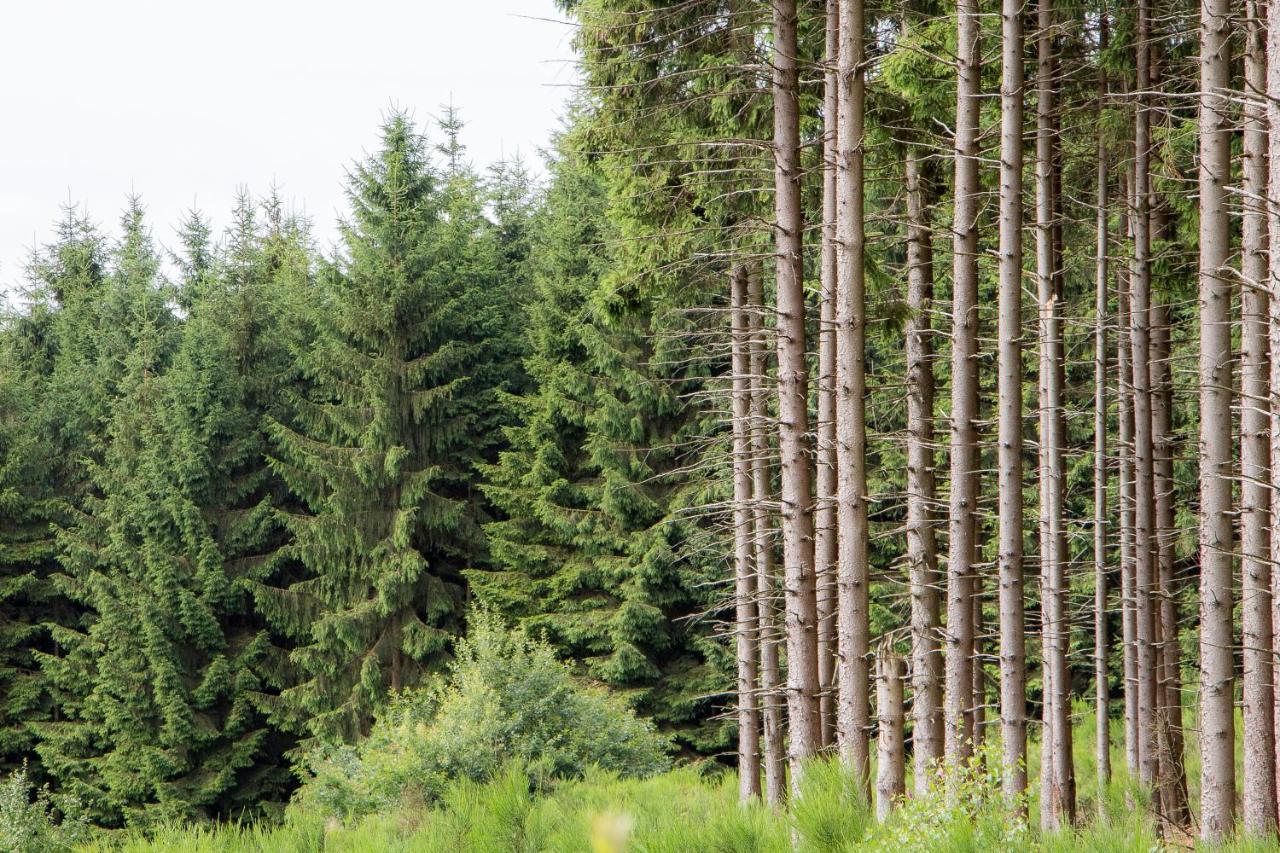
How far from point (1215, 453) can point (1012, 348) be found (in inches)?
65.1

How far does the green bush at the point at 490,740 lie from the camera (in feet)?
39.8

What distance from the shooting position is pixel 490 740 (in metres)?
13.4

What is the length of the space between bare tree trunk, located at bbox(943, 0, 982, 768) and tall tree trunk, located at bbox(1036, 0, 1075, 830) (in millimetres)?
1771

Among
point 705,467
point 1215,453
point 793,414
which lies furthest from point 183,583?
point 1215,453

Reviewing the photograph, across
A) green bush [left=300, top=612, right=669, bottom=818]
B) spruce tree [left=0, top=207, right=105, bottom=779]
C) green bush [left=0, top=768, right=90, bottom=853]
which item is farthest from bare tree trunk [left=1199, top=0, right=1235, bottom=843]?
spruce tree [left=0, top=207, right=105, bottom=779]

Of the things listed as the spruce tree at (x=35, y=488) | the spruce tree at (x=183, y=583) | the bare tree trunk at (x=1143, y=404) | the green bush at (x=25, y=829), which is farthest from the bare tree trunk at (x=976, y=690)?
the spruce tree at (x=35, y=488)

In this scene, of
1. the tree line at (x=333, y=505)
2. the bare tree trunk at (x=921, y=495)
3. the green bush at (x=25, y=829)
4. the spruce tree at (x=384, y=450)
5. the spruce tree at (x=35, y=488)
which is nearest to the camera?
the bare tree trunk at (x=921, y=495)

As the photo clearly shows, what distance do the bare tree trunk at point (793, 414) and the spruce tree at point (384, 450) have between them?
16.1 m

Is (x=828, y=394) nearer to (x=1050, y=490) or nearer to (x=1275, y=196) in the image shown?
(x=1050, y=490)

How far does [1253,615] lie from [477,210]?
2611 centimetres

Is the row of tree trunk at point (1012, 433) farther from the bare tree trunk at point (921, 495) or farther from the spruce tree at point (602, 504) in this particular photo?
the spruce tree at point (602, 504)

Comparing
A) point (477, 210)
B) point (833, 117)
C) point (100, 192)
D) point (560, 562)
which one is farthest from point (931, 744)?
point (100, 192)

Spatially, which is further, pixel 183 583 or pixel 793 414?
pixel 183 583

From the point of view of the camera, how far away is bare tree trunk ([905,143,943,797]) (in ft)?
31.1
